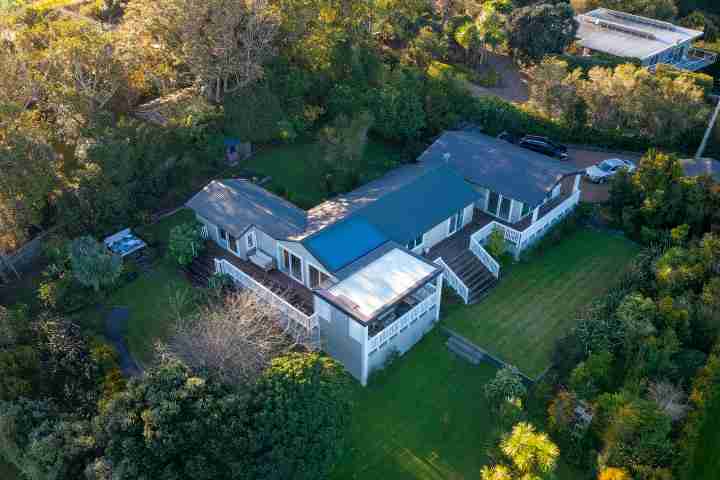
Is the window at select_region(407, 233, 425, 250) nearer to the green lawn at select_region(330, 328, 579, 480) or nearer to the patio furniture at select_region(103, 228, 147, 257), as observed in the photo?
the green lawn at select_region(330, 328, 579, 480)

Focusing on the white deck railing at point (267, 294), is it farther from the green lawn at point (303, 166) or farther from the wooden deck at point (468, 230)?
the wooden deck at point (468, 230)

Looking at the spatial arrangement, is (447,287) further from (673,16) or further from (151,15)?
(673,16)

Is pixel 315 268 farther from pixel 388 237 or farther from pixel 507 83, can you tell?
pixel 507 83

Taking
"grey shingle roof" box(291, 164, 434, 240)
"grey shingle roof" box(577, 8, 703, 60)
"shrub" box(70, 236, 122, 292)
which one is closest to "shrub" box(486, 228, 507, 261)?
"grey shingle roof" box(291, 164, 434, 240)

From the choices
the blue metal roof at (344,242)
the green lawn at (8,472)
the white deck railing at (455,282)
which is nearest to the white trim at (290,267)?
the blue metal roof at (344,242)

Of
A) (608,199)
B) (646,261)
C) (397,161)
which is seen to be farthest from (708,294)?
(397,161)

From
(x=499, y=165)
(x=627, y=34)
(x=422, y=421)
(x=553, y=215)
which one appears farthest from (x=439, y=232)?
(x=627, y=34)
